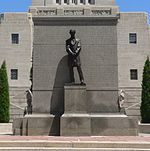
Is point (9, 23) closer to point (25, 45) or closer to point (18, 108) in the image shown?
point (25, 45)

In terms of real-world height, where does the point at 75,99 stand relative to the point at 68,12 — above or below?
below

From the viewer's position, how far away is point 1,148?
1003 centimetres

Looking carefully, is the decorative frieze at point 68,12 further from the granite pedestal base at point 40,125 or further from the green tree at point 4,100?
the green tree at point 4,100

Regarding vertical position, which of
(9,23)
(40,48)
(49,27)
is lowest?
(40,48)

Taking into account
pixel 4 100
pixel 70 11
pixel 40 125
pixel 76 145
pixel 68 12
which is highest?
pixel 70 11

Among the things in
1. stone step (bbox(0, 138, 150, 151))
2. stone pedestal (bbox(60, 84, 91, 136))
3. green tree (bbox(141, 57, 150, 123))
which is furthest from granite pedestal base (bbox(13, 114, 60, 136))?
green tree (bbox(141, 57, 150, 123))

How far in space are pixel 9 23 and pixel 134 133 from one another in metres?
29.8

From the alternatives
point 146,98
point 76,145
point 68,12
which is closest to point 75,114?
point 76,145

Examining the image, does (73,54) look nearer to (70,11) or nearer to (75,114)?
(75,114)

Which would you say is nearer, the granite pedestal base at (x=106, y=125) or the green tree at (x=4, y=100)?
the granite pedestal base at (x=106, y=125)

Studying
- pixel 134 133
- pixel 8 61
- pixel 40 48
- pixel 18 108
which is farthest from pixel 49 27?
pixel 8 61

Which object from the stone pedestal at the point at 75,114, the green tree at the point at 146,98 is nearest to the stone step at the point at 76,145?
the stone pedestal at the point at 75,114

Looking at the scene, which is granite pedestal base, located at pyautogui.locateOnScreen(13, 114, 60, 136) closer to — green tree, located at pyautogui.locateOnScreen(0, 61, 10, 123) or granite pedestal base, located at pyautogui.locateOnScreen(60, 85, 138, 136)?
granite pedestal base, located at pyautogui.locateOnScreen(60, 85, 138, 136)

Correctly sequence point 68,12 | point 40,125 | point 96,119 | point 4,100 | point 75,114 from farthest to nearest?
point 4,100 < point 68,12 < point 40,125 < point 96,119 < point 75,114
